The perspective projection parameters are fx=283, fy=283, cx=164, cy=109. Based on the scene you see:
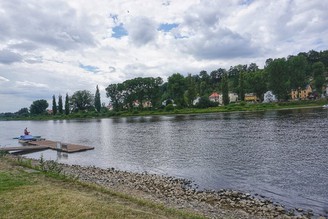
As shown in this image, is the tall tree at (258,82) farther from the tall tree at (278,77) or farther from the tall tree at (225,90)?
the tall tree at (225,90)

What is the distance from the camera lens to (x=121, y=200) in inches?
468

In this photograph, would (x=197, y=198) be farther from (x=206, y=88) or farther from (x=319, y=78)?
(x=206, y=88)

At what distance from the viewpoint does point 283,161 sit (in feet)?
82.7

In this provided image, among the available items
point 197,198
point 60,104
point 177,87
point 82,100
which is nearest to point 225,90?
point 177,87

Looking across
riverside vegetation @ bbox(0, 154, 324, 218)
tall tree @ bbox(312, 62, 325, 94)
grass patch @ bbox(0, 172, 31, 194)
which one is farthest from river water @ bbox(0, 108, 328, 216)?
tall tree @ bbox(312, 62, 325, 94)

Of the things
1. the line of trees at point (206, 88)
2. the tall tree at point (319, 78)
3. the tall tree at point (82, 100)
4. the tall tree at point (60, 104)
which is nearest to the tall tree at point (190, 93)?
the line of trees at point (206, 88)

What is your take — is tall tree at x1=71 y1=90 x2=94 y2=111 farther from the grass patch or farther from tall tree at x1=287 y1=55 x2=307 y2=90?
the grass patch

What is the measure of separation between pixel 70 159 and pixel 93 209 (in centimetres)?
2625

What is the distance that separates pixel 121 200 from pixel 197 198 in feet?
18.7

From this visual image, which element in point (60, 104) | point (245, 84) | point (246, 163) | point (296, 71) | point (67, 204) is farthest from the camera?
point (60, 104)

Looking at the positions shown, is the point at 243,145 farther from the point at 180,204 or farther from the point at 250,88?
the point at 250,88

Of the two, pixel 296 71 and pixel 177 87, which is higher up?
pixel 296 71

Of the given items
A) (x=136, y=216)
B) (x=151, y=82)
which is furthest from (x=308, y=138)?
(x=151, y=82)

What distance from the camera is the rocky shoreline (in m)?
13.6
